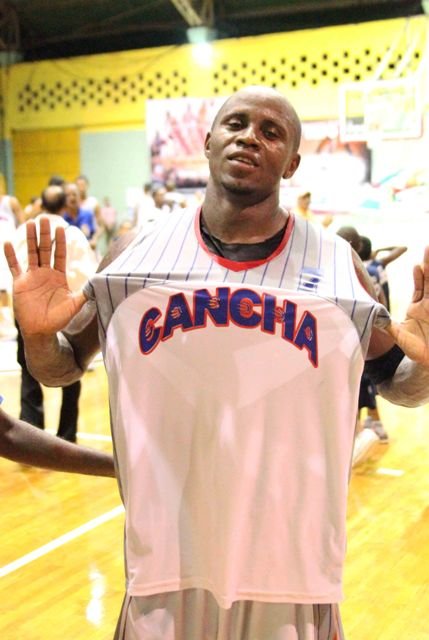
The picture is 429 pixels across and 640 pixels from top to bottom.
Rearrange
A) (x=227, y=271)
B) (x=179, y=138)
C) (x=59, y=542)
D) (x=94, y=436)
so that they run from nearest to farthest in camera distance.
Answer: (x=227, y=271)
(x=59, y=542)
(x=94, y=436)
(x=179, y=138)

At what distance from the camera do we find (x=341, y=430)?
70.6 inches

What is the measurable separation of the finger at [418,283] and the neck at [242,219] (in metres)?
0.33

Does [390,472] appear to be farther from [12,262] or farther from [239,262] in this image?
[12,262]

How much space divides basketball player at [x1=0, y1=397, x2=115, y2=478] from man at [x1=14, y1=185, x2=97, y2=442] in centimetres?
354

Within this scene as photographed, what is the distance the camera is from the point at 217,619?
1845 mm

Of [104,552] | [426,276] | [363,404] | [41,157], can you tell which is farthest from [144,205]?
[426,276]

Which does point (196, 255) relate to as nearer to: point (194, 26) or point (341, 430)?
point (341, 430)

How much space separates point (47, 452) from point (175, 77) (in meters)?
15.2

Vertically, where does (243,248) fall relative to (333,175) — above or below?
above

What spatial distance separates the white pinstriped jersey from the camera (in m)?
1.78

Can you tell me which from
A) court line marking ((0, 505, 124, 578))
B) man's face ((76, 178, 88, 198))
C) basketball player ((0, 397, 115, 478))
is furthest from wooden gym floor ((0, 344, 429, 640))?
man's face ((76, 178, 88, 198))

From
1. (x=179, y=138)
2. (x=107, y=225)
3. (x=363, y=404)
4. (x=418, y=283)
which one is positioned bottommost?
(x=107, y=225)

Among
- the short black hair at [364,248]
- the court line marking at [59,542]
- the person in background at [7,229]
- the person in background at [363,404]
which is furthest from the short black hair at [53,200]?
the person in background at [7,229]

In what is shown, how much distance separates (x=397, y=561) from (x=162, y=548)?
2661 mm
